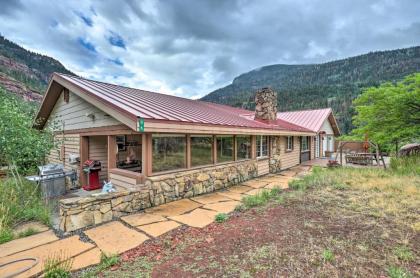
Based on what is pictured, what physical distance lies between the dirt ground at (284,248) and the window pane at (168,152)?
202 cm

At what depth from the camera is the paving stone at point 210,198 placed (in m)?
5.51

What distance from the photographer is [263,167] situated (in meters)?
9.43

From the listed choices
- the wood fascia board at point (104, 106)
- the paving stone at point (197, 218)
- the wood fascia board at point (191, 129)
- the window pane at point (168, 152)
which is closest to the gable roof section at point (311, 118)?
the wood fascia board at point (191, 129)

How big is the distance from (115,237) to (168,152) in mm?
2462

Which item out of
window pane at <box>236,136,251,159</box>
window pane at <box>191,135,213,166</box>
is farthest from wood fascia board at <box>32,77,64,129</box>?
window pane at <box>236,136,251,159</box>

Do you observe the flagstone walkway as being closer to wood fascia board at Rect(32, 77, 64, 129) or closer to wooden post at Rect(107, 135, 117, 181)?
wooden post at Rect(107, 135, 117, 181)

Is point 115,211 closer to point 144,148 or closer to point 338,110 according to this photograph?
point 144,148

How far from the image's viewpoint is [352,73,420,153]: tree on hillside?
790cm

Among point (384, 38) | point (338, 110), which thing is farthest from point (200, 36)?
point (384, 38)

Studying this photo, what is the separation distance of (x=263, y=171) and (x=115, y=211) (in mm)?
6807

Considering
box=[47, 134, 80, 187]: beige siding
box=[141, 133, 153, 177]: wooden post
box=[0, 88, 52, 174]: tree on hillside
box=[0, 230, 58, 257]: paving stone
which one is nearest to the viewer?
box=[0, 230, 58, 257]: paving stone

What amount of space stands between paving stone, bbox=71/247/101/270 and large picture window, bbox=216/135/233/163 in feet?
15.5

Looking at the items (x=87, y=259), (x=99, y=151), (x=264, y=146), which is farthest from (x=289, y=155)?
(x=87, y=259)

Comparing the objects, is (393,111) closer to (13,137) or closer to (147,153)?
(147,153)
